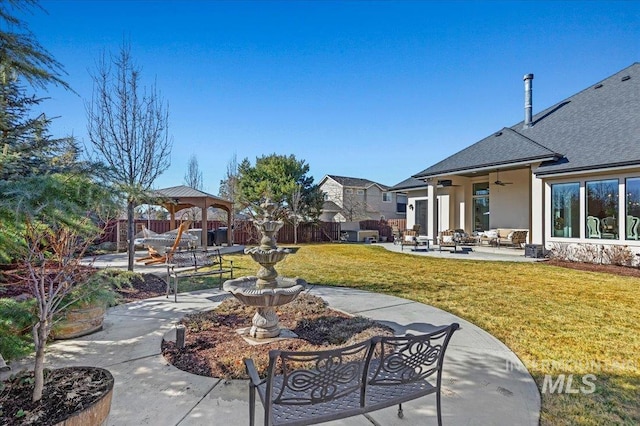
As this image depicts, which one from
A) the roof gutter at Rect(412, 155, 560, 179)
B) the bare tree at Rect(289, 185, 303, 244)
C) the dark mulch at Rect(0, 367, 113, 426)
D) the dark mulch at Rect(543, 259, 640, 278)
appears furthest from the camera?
the bare tree at Rect(289, 185, 303, 244)

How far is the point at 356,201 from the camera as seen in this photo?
37.1 metres

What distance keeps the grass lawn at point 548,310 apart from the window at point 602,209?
304 cm

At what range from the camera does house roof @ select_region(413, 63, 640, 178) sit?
484 inches

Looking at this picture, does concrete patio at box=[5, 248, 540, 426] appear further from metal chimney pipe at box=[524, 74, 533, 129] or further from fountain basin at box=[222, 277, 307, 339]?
metal chimney pipe at box=[524, 74, 533, 129]

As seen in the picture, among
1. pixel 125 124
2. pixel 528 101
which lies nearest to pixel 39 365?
pixel 125 124

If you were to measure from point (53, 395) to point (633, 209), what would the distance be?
52.3 feet

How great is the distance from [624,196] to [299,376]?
1465cm

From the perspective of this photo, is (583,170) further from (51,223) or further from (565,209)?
(51,223)

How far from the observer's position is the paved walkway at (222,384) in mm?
2664

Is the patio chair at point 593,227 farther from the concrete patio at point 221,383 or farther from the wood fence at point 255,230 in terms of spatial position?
the wood fence at point 255,230

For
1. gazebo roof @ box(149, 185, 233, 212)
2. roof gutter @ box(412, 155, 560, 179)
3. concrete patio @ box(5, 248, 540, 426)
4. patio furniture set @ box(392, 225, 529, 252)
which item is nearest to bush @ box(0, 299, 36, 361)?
concrete patio @ box(5, 248, 540, 426)

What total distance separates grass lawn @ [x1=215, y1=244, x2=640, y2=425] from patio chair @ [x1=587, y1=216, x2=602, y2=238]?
292 cm

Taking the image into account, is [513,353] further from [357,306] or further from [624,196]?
[624,196]

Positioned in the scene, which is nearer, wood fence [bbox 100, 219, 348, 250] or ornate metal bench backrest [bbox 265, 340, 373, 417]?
ornate metal bench backrest [bbox 265, 340, 373, 417]
